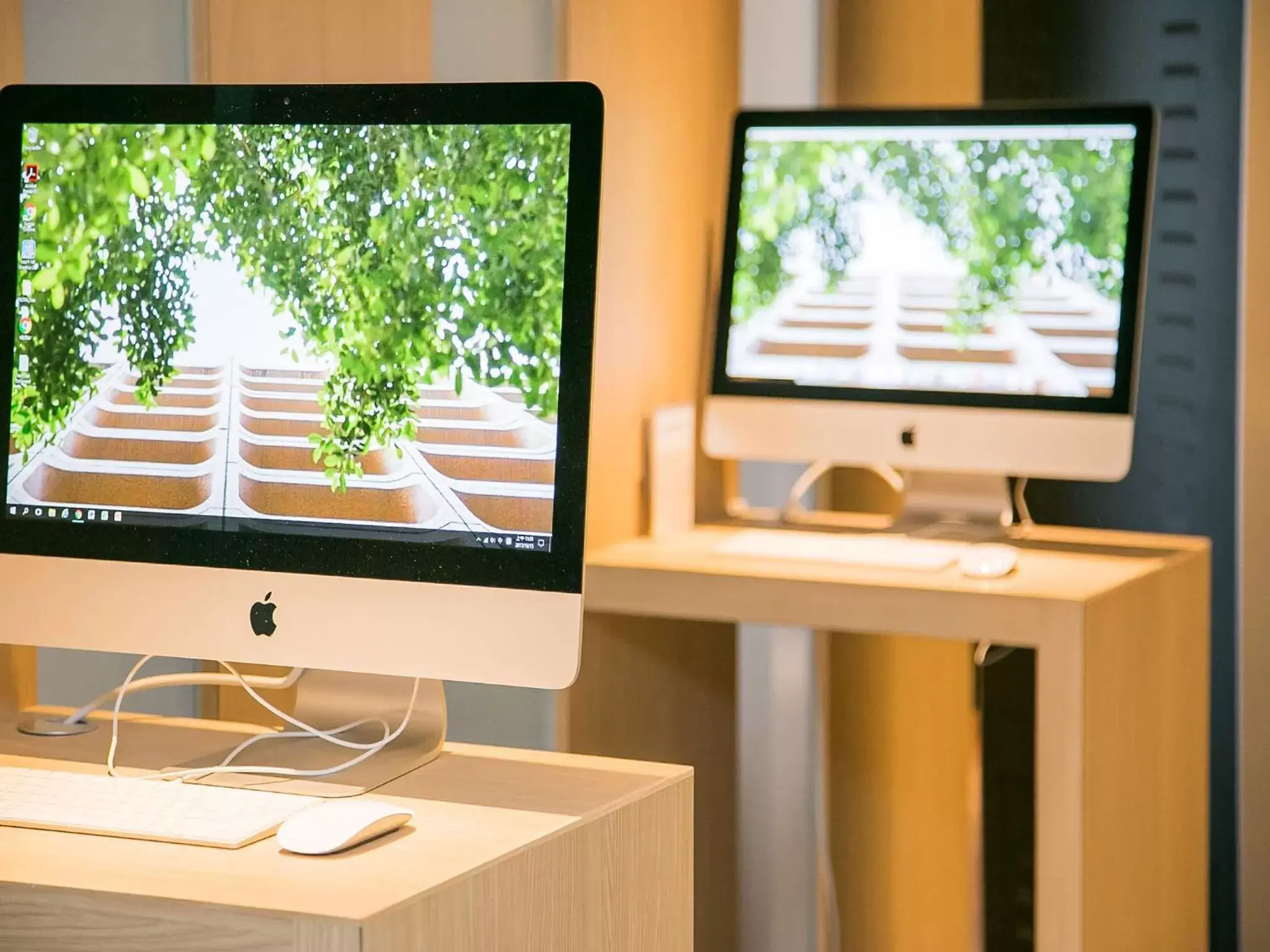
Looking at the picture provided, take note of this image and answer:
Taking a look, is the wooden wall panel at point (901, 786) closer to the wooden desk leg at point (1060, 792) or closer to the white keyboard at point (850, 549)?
the white keyboard at point (850, 549)

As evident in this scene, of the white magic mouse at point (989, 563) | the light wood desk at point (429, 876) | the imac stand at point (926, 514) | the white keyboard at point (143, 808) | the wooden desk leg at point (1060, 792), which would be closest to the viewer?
the light wood desk at point (429, 876)

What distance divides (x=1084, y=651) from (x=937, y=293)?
25.1 inches

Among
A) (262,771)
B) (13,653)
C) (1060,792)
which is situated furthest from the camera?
(1060,792)

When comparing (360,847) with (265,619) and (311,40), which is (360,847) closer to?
(265,619)

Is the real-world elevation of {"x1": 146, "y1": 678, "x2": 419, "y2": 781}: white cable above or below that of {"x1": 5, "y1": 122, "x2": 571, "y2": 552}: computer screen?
below

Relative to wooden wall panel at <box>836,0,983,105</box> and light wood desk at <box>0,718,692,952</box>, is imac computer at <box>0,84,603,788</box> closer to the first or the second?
light wood desk at <box>0,718,692,952</box>

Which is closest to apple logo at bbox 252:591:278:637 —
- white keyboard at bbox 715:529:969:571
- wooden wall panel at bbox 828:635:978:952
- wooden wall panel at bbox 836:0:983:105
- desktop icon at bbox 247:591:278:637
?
desktop icon at bbox 247:591:278:637

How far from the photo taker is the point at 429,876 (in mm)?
1155

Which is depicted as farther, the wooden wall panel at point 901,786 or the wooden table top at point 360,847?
the wooden wall panel at point 901,786

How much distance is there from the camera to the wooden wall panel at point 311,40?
7.29 feet

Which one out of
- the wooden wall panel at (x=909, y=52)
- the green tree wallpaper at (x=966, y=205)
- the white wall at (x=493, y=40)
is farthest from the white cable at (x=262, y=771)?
the wooden wall panel at (x=909, y=52)

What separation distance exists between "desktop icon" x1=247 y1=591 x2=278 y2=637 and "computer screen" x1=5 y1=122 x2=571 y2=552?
0.06m

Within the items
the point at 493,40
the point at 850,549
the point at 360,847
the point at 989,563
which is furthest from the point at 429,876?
the point at 493,40

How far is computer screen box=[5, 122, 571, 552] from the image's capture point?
138cm
